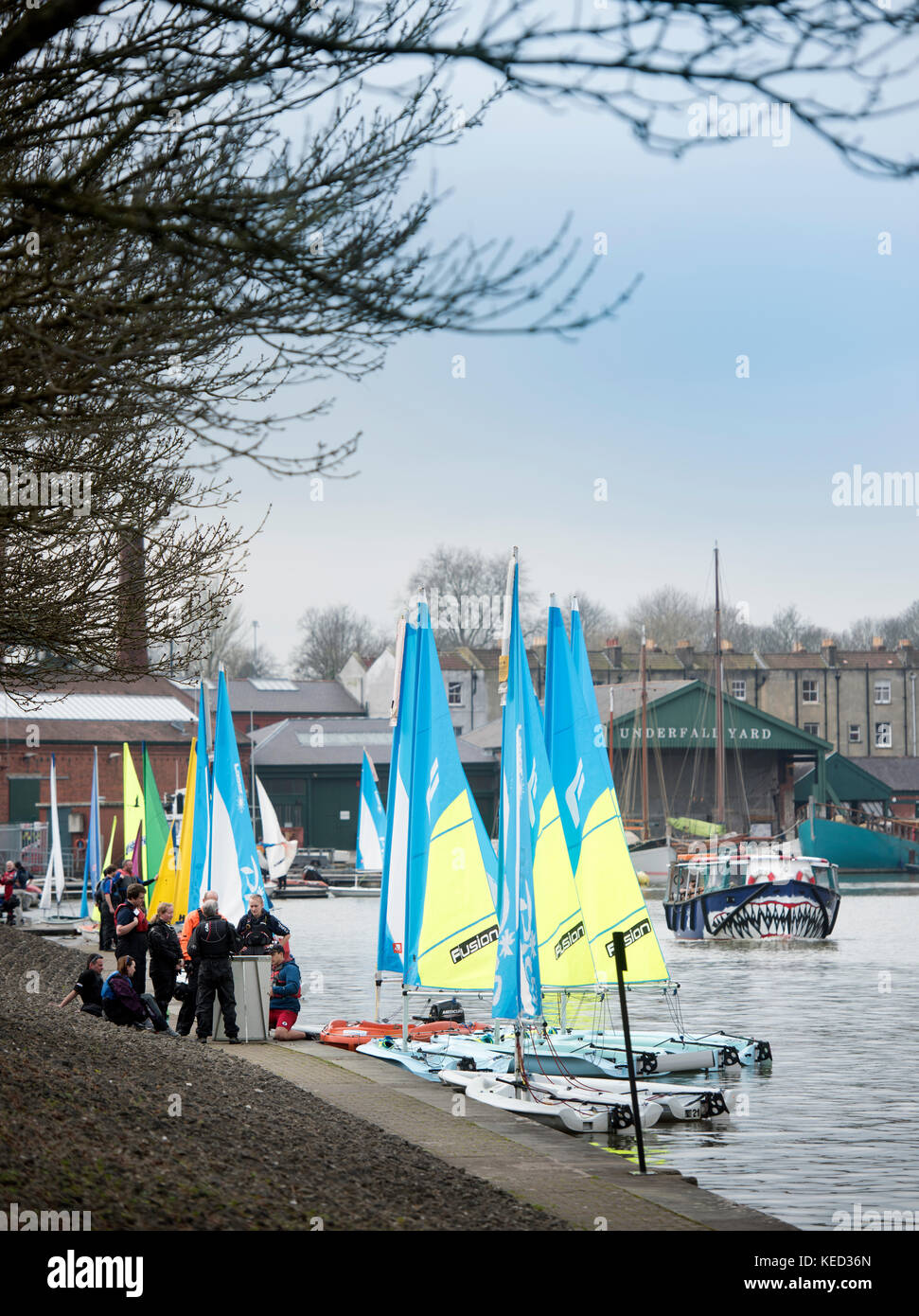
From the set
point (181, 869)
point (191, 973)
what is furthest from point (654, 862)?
point (191, 973)

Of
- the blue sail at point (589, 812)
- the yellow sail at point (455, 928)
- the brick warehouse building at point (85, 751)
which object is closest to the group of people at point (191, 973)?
the yellow sail at point (455, 928)

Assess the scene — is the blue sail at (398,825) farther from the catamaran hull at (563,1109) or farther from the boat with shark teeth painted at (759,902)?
the boat with shark teeth painted at (759,902)

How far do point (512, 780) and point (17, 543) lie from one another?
196 inches

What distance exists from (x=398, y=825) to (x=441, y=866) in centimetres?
92

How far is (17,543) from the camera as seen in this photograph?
13.4m

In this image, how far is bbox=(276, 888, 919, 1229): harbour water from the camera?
1249cm

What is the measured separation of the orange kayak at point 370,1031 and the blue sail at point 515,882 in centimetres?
372

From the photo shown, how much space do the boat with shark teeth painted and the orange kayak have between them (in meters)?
25.6

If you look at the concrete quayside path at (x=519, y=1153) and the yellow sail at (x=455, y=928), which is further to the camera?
the yellow sail at (x=455, y=928)

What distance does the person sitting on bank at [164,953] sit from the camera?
18.9 metres

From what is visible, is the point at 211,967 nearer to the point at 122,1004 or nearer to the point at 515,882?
the point at 122,1004

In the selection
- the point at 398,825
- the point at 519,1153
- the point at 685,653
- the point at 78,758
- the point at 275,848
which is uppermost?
the point at 685,653

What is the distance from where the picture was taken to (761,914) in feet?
146
